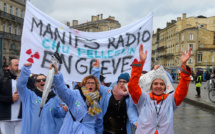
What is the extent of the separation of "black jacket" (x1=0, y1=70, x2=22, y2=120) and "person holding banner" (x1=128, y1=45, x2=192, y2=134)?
2.38m

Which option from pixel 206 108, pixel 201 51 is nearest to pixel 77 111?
pixel 206 108

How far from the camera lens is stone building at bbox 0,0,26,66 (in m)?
40.4

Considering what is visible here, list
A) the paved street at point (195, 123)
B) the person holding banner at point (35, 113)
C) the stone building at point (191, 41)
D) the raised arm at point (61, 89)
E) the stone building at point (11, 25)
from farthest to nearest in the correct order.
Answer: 1. the stone building at point (191, 41)
2. the stone building at point (11, 25)
3. the paved street at point (195, 123)
4. the person holding banner at point (35, 113)
5. the raised arm at point (61, 89)

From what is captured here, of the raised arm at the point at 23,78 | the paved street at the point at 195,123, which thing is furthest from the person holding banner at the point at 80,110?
the paved street at the point at 195,123

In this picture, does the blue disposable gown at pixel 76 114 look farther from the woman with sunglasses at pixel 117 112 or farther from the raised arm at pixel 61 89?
the woman with sunglasses at pixel 117 112

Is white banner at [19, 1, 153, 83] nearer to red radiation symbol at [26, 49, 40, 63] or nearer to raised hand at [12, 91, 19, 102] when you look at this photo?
red radiation symbol at [26, 49, 40, 63]

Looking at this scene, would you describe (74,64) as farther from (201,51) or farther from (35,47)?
(201,51)

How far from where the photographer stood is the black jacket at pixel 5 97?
13.7 ft

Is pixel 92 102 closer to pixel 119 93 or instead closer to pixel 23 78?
pixel 119 93

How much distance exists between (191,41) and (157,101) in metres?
64.2

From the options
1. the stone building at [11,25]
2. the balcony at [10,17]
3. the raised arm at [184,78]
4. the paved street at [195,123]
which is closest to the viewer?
the raised arm at [184,78]

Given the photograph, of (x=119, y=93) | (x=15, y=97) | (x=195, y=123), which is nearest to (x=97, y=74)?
(x=119, y=93)

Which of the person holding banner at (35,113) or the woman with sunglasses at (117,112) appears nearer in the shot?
the woman with sunglasses at (117,112)

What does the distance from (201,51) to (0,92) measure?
62.2 m
